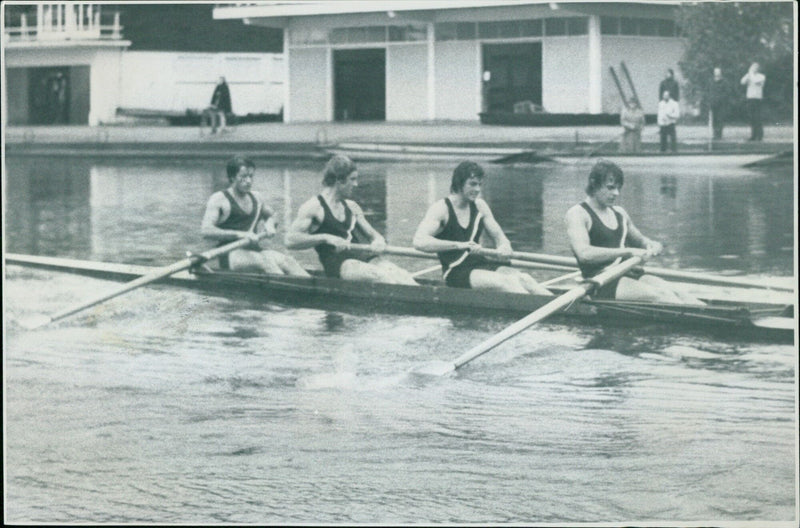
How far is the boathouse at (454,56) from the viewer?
243 inches

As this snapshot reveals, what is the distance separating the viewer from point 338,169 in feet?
20.6

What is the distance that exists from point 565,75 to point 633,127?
0.37 meters

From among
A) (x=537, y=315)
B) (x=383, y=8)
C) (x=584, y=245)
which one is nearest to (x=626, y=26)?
(x=584, y=245)

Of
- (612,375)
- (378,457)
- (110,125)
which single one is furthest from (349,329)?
(110,125)

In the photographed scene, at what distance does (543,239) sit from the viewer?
622 cm

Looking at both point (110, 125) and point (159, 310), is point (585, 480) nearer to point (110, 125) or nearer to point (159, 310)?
point (159, 310)

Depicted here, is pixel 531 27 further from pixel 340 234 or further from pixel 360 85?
pixel 340 234

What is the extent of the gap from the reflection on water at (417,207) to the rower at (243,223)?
51 millimetres

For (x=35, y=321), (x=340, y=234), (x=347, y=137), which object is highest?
(x=347, y=137)

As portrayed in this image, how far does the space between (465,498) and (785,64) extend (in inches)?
81.6

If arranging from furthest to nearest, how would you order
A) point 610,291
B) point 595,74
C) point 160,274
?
point 160,274 < point 595,74 < point 610,291

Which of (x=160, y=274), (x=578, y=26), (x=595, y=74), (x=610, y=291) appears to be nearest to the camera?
(x=610, y=291)

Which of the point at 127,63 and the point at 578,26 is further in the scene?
the point at 127,63

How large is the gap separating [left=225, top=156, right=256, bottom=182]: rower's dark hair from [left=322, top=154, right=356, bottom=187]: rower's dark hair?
1.03ft
